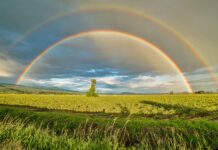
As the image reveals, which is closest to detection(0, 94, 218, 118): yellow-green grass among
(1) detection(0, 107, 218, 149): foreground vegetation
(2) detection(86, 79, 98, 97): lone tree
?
(1) detection(0, 107, 218, 149): foreground vegetation

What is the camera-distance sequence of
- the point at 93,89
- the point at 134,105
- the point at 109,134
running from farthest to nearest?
the point at 93,89 < the point at 134,105 < the point at 109,134

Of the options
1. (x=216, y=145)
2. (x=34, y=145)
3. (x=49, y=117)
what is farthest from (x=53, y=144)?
(x=49, y=117)

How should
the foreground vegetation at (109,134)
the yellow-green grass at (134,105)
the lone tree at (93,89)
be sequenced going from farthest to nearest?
the lone tree at (93,89) < the yellow-green grass at (134,105) < the foreground vegetation at (109,134)

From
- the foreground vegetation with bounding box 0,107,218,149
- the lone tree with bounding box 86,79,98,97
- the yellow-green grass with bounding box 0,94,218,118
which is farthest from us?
the lone tree with bounding box 86,79,98,97

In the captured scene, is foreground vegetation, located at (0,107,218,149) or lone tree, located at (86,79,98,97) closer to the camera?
foreground vegetation, located at (0,107,218,149)

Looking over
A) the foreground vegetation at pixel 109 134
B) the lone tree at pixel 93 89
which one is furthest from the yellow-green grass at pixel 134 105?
the lone tree at pixel 93 89

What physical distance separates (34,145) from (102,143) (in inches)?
96.4

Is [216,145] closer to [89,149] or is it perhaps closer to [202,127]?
[202,127]

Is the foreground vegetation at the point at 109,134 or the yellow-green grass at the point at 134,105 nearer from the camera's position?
the foreground vegetation at the point at 109,134

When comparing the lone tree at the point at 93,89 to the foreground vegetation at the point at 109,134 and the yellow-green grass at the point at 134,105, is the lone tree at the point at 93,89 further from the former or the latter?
the foreground vegetation at the point at 109,134

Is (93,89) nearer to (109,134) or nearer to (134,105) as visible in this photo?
(134,105)

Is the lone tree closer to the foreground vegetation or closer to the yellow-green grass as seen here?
the yellow-green grass

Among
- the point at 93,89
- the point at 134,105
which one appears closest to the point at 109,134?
the point at 134,105

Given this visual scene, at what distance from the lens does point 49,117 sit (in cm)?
2520
